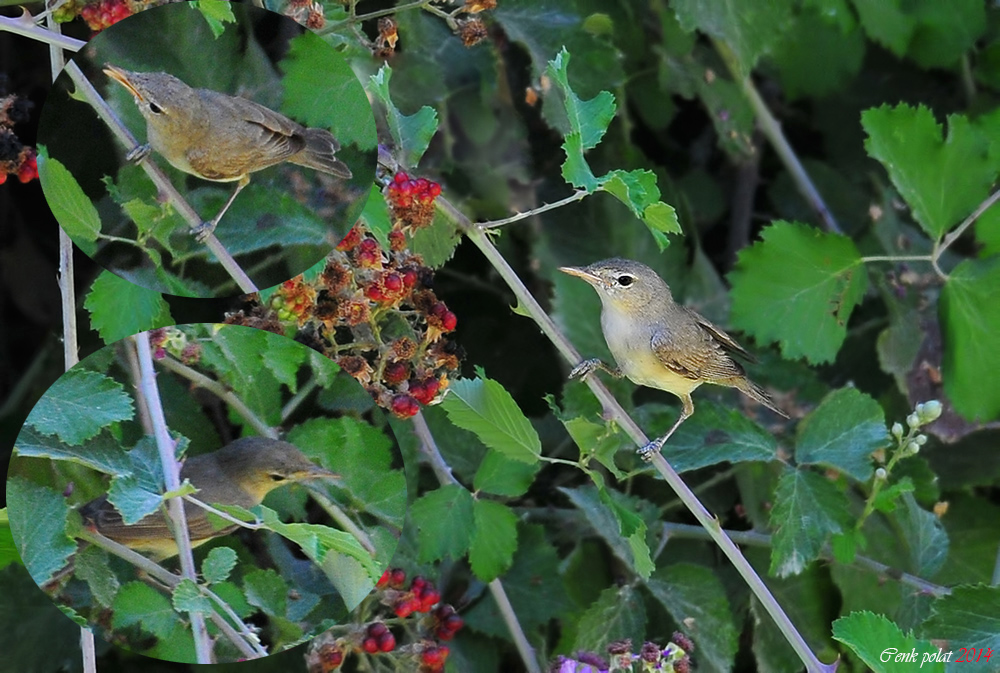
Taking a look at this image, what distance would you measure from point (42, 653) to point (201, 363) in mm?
795

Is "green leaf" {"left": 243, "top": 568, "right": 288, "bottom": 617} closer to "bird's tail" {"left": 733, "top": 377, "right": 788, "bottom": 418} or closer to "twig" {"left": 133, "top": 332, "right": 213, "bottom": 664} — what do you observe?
"twig" {"left": 133, "top": 332, "right": 213, "bottom": 664}

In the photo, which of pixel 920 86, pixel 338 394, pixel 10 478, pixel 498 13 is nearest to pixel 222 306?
→ pixel 338 394

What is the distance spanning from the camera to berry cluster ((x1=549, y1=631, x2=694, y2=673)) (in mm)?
1739

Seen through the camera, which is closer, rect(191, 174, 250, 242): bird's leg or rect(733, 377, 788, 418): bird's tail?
rect(191, 174, 250, 242): bird's leg

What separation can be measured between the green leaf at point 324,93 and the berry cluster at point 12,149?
44 centimetres

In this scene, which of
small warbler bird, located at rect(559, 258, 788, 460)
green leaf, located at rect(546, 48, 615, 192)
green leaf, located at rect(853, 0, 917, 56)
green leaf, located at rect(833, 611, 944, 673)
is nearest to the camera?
green leaf, located at rect(546, 48, 615, 192)

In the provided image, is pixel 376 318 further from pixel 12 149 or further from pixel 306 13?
pixel 12 149

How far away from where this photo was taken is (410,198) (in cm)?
162

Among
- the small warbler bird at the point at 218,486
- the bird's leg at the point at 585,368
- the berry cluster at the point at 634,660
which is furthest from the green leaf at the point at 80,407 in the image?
the berry cluster at the point at 634,660

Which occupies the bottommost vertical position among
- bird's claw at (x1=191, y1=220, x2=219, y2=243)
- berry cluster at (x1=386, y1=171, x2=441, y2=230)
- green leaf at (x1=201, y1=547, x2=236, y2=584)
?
green leaf at (x1=201, y1=547, x2=236, y2=584)

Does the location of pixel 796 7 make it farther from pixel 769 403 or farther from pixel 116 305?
pixel 116 305

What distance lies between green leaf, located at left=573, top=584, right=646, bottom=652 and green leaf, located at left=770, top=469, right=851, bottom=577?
1.03 feet

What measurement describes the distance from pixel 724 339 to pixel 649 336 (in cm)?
19

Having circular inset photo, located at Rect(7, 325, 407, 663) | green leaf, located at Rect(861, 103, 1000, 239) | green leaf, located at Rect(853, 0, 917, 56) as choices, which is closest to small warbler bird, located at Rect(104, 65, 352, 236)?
circular inset photo, located at Rect(7, 325, 407, 663)
